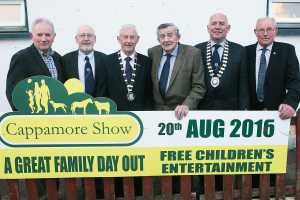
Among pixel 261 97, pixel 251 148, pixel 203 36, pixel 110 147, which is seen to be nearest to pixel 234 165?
pixel 251 148

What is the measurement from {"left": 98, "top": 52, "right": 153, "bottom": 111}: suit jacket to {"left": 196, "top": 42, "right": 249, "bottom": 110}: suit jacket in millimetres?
587

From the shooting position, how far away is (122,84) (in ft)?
11.8

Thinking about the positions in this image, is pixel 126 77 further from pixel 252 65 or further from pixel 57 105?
pixel 252 65

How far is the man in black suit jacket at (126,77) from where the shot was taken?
360 cm

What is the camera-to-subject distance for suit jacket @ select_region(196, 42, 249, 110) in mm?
3674

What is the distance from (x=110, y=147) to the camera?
3.51m

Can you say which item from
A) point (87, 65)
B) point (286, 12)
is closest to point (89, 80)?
point (87, 65)

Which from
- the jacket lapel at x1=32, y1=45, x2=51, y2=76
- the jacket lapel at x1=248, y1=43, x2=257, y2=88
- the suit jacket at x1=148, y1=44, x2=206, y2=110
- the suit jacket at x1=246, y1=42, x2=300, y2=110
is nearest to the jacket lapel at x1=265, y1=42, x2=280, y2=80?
the suit jacket at x1=246, y1=42, x2=300, y2=110

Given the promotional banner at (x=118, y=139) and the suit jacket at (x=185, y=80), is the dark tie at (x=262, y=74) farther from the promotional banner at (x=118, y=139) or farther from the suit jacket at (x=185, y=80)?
the suit jacket at (x=185, y=80)

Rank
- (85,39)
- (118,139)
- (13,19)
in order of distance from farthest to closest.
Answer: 1. (13,19)
2. (85,39)
3. (118,139)

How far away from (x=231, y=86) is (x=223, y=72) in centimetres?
16

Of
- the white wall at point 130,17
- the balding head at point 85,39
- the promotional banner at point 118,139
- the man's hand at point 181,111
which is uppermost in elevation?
the white wall at point 130,17

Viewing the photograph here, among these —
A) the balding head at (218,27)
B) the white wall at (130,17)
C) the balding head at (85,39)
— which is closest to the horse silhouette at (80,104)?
the balding head at (85,39)

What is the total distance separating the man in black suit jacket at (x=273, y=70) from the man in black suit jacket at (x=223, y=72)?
5.7 inches
